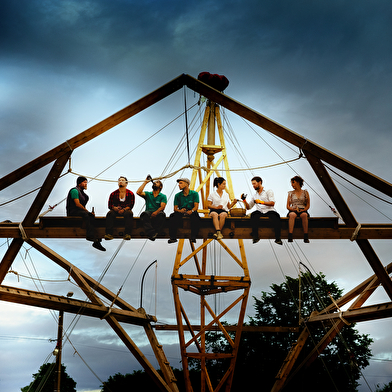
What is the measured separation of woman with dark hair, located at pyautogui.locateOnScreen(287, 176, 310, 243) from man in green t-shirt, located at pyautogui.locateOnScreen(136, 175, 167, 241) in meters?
A: 2.85

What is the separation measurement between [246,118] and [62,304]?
716 centimetres

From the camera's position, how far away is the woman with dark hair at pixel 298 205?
9586mm

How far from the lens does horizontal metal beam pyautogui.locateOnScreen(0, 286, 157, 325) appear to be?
36.2 feet

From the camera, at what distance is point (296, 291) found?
26062 millimetres

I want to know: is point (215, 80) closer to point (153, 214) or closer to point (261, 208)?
point (261, 208)

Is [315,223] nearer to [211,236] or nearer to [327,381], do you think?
[211,236]

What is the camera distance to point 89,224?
9.87 meters

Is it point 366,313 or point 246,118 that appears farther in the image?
point 366,313

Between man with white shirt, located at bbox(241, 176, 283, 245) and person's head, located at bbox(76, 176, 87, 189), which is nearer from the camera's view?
man with white shirt, located at bbox(241, 176, 283, 245)

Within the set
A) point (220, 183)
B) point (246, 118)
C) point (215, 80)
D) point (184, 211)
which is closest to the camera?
point (246, 118)

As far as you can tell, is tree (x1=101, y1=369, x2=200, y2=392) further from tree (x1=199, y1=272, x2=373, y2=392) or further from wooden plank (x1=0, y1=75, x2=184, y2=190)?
wooden plank (x1=0, y1=75, x2=184, y2=190)

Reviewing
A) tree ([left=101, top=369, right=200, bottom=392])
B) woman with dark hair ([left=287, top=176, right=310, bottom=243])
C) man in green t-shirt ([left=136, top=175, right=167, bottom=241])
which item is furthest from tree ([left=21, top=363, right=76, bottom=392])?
woman with dark hair ([left=287, top=176, right=310, bottom=243])

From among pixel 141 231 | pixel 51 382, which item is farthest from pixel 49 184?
pixel 51 382

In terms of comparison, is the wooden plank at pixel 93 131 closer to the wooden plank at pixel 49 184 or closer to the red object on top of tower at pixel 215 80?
the wooden plank at pixel 49 184
